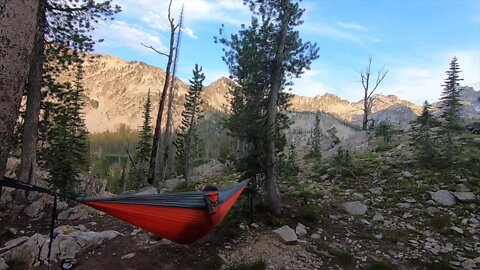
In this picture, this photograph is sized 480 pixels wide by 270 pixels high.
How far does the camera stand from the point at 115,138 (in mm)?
151625

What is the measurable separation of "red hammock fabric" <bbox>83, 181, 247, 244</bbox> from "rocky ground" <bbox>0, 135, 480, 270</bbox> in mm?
1141

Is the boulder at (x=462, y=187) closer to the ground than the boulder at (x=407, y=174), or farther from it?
closer to the ground

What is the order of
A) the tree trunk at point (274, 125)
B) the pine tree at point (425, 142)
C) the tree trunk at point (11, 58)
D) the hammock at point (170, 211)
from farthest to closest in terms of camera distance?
the pine tree at point (425, 142), the tree trunk at point (274, 125), the hammock at point (170, 211), the tree trunk at point (11, 58)

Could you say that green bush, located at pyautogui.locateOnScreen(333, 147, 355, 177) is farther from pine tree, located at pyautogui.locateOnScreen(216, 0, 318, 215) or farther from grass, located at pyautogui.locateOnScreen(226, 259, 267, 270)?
grass, located at pyautogui.locateOnScreen(226, 259, 267, 270)

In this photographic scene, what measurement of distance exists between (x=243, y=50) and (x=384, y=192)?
19.1 feet

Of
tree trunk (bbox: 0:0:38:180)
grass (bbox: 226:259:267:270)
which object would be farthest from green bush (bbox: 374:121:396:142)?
tree trunk (bbox: 0:0:38:180)

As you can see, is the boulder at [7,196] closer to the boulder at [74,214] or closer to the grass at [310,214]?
the boulder at [74,214]

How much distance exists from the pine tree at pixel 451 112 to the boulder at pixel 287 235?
6781mm

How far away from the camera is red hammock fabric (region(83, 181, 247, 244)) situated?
4.16 m

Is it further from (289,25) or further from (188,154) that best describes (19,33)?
Result: (188,154)

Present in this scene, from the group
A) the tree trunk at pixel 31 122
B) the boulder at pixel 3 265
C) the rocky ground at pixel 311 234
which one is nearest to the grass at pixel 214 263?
the rocky ground at pixel 311 234

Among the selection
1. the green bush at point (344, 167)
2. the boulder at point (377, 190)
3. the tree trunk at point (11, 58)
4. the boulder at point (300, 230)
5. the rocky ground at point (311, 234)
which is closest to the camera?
the tree trunk at point (11, 58)

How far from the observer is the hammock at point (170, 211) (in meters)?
4.14

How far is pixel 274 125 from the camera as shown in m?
8.53
